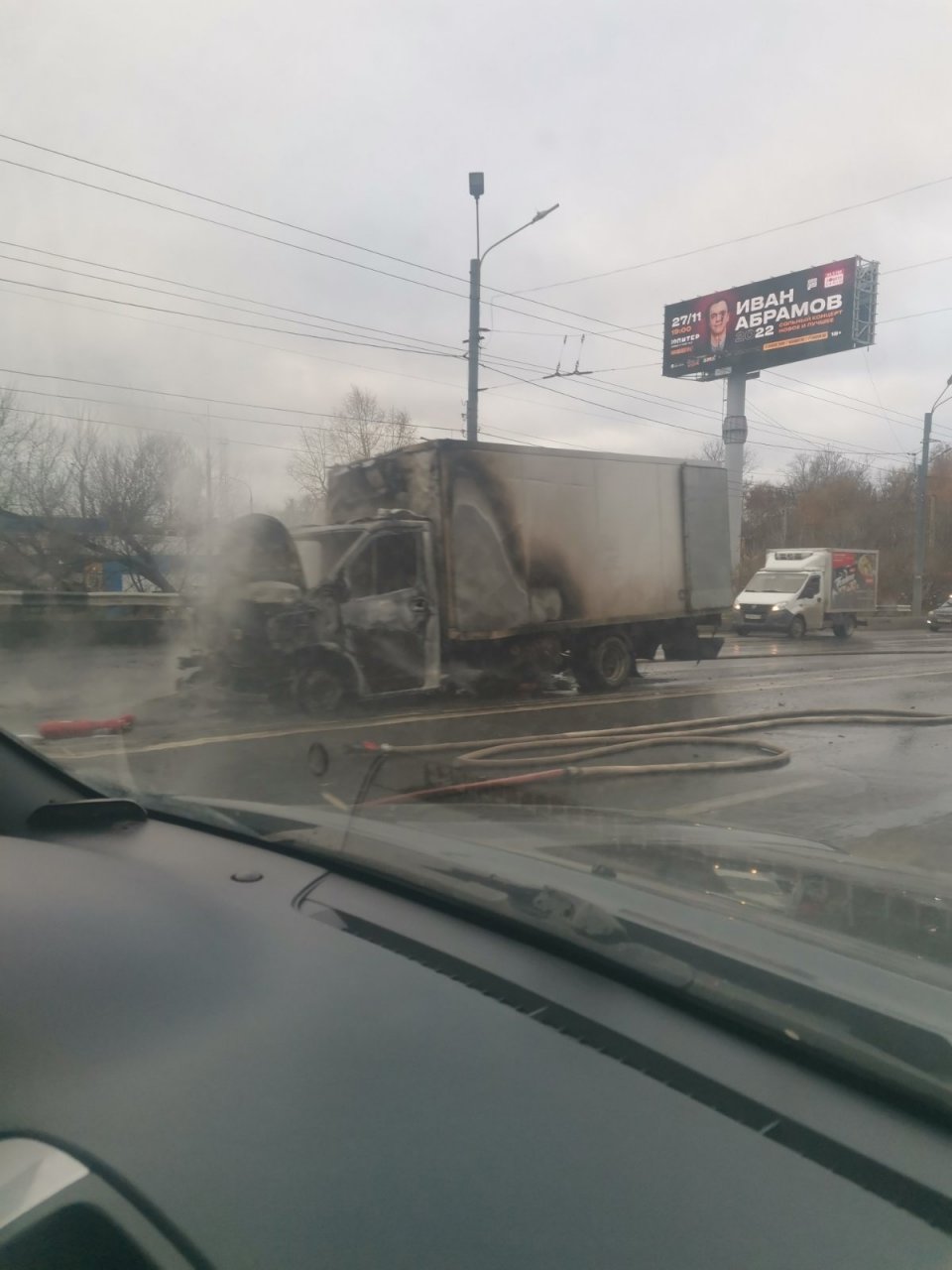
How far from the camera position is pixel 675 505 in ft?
49.1

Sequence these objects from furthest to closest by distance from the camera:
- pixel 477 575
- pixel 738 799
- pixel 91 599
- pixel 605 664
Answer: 1. pixel 605 664
2. pixel 477 575
3. pixel 91 599
4. pixel 738 799

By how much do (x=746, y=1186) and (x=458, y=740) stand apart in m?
7.63

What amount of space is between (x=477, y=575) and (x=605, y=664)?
9.44ft

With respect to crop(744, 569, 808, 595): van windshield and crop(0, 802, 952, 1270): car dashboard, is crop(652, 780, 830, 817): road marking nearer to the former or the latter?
crop(0, 802, 952, 1270): car dashboard

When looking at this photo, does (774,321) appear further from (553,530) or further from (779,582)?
(553,530)

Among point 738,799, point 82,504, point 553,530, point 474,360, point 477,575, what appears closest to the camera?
point 738,799

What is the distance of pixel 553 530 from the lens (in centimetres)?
1317

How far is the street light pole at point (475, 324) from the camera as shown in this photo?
759 inches

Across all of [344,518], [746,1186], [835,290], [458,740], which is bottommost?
[458,740]

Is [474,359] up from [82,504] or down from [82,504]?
up

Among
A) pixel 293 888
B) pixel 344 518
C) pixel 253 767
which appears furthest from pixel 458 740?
pixel 293 888

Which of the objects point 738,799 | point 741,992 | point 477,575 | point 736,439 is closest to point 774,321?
point 736,439

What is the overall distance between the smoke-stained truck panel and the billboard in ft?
112

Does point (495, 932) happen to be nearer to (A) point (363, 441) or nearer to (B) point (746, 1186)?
(B) point (746, 1186)
